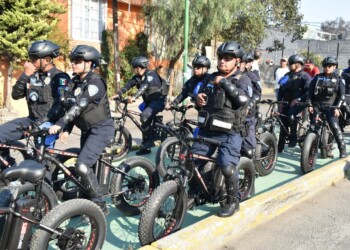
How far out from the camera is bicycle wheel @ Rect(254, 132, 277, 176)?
6.34 meters

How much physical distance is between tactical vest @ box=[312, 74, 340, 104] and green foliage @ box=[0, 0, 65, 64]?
7.96m

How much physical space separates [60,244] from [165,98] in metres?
4.78

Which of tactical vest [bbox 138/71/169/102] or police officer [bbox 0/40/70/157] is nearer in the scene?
police officer [bbox 0/40/70/157]

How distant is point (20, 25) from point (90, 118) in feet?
27.9

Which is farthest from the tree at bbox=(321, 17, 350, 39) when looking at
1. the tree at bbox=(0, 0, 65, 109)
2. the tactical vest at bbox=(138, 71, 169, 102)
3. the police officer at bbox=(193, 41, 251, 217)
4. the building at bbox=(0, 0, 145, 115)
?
the police officer at bbox=(193, 41, 251, 217)

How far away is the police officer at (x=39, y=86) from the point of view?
458cm

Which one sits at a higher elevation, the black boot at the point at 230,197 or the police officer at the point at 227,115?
the police officer at the point at 227,115

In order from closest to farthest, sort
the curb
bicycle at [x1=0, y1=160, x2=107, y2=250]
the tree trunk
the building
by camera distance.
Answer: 1. bicycle at [x1=0, y1=160, x2=107, y2=250]
2. the curb
3. the tree trunk
4. the building

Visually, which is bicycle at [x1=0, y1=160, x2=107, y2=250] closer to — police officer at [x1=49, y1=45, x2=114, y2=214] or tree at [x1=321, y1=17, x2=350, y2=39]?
police officer at [x1=49, y1=45, x2=114, y2=214]

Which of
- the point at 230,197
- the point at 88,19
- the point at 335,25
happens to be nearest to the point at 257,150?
the point at 230,197

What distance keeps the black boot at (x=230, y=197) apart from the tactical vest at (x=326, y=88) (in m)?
3.64

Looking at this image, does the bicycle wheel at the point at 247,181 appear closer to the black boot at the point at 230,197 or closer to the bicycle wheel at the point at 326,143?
the black boot at the point at 230,197

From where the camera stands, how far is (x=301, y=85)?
7.65 meters

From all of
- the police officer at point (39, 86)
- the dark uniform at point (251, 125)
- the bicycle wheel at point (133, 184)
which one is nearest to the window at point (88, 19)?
the dark uniform at point (251, 125)
